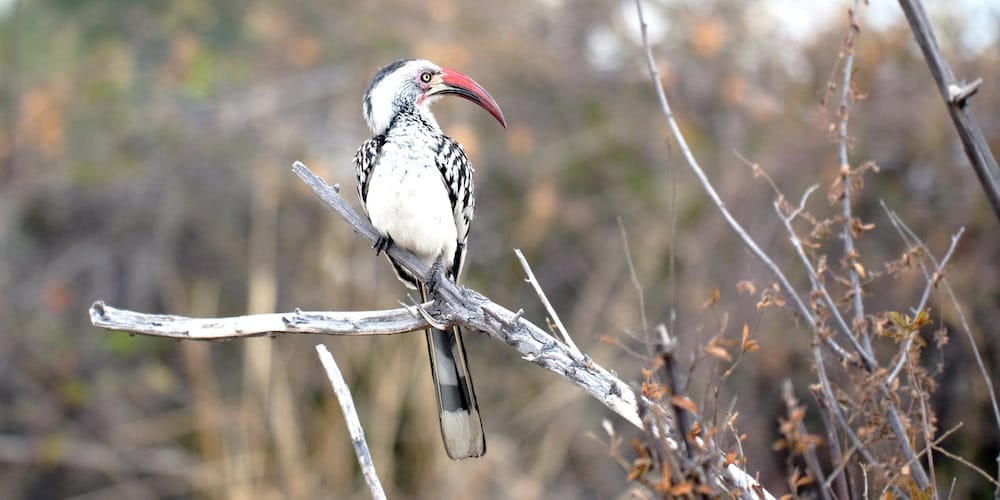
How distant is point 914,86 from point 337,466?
3.97m

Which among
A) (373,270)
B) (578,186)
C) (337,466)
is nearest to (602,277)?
(578,186)

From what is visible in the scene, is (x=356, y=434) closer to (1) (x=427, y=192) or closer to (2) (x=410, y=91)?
(1) (x=427, y=192)

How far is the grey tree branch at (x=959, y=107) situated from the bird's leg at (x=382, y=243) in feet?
5.23

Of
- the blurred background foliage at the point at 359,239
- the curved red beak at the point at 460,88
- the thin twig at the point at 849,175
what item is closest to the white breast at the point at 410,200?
the curved red beak at the point at 460,88

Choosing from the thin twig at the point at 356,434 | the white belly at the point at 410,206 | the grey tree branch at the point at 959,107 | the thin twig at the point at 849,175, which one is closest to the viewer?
the grey tree branch at the point at 959,107

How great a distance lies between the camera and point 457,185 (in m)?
3.04

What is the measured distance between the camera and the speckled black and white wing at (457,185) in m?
2.99

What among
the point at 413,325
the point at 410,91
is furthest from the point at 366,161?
the point at 413,325

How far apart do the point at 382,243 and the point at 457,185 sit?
0.32 metres

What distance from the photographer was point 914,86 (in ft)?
19.3

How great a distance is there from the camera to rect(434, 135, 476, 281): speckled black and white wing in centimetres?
299

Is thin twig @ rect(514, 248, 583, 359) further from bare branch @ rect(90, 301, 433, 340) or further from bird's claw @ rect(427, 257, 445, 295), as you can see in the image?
bird's claw @ rect(427, 257, 445, 295)

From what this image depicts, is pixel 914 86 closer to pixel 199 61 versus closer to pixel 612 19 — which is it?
pixel 612 19

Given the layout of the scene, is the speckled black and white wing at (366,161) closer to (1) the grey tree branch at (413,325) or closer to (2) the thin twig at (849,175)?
(1) the grey tree branch at (413,325)
